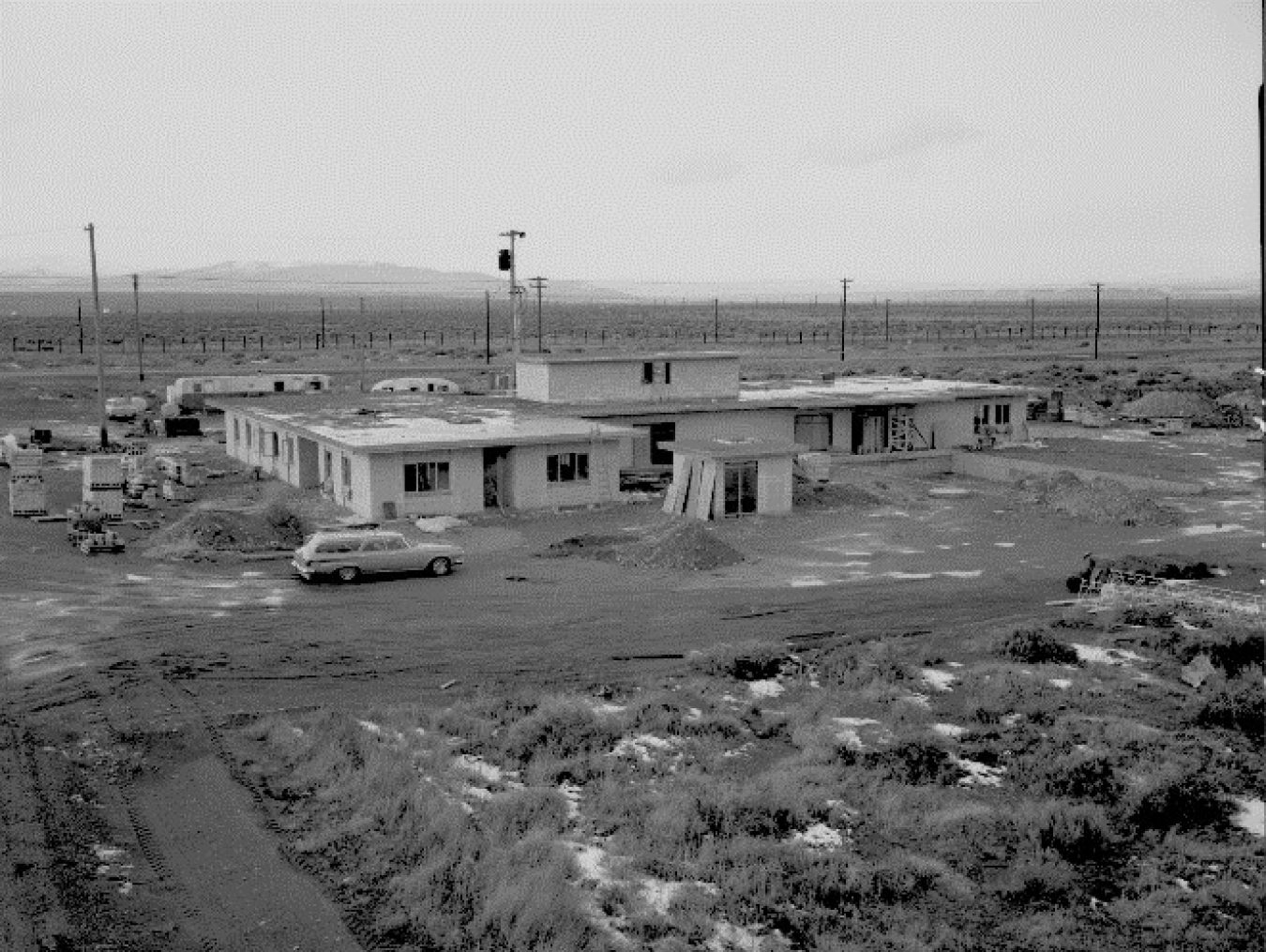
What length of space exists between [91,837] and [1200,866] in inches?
533

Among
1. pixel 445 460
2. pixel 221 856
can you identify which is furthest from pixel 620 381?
pixel 221 856

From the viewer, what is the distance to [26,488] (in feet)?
131

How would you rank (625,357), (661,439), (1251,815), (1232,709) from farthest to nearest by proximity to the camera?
(625,357), (661,439), (1232,709), (1251,815)

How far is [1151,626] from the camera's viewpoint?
27438mm

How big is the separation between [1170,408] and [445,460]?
4400 centimetres

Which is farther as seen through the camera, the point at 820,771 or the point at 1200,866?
the point at 820,771

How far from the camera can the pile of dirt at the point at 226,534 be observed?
3459 centimetres

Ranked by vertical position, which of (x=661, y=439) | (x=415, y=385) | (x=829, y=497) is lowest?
(x=829, y=497)

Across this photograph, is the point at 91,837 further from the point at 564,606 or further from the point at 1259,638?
the point at 1259,638

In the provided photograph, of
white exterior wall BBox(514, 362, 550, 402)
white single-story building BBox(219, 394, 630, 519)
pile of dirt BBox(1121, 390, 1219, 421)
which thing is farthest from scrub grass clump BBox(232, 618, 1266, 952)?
pile of dirt BBox(1121, 390, 1219, 421)

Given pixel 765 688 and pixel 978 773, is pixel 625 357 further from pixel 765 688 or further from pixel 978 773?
pixel 978 773

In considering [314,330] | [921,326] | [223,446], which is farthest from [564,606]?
[921,326]

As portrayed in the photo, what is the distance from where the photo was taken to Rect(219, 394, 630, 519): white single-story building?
39.7 metres

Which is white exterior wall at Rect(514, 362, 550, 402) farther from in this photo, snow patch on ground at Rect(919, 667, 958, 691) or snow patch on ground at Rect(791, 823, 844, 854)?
snow patch on ground at Rect(791, 823, 844, 854)
